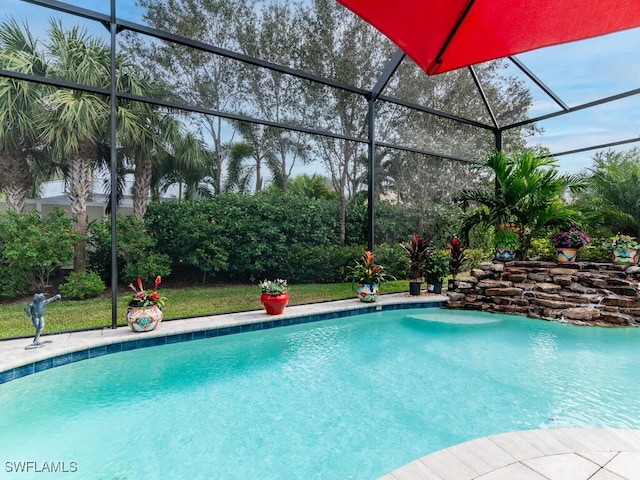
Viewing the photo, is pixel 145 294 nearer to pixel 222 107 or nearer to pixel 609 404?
pixel 222 107

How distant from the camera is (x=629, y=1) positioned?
2084mm

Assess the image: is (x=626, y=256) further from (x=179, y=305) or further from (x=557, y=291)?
(x=179, y=305)

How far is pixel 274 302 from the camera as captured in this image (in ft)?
18.9

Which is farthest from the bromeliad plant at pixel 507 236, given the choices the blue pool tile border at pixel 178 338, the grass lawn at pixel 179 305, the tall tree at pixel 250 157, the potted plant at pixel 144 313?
the potted plant at pixel 144 313

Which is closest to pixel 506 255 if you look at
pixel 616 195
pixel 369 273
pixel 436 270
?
pixel 436 270

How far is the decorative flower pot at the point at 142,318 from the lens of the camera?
4.70 m

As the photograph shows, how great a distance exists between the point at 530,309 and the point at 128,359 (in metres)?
6.37

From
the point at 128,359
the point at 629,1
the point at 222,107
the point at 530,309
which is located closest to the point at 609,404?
the point at 629,1

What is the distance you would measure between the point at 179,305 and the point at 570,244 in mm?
7310

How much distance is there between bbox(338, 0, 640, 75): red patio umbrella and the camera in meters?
2.17

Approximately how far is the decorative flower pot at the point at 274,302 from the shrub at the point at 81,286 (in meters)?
3.00

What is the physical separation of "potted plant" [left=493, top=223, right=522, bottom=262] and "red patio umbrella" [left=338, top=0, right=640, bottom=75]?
5418mm

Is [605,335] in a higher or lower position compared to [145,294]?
lower

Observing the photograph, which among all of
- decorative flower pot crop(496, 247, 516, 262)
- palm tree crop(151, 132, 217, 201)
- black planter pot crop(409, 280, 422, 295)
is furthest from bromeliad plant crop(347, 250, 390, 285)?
palm tree crop(151, 132, 217, 201)
